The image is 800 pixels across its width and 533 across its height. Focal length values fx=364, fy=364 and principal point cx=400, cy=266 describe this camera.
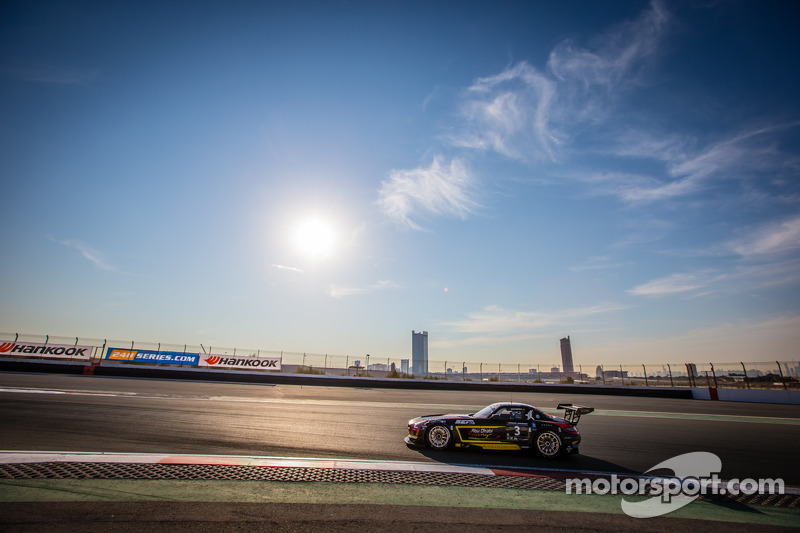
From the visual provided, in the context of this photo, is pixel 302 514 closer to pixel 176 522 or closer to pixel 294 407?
pixel 176 522

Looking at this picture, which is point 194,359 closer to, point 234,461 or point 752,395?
point 234,461

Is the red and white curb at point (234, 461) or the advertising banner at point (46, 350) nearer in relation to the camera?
the red and white curb at point (234, 461)

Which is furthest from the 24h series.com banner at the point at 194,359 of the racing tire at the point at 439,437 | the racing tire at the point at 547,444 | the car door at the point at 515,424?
the racing tire at the point at 547,444

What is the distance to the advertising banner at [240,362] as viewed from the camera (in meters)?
31.0

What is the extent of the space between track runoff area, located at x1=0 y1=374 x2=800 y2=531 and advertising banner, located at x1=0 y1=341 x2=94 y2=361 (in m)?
28.3

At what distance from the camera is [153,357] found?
30.3 metres

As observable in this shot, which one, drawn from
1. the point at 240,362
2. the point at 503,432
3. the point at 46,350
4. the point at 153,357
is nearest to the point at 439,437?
the point at 503,432

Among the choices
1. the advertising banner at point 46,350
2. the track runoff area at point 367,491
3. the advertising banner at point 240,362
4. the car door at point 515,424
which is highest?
the advertising banner at point 46,350

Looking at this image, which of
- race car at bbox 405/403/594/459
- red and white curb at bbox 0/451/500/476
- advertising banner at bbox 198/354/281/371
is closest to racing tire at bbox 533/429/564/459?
race car at bbox 405/403/594/459

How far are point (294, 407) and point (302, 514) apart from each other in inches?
413

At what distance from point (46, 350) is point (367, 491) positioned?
116 feet

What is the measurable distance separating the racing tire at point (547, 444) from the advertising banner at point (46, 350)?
3461 cm

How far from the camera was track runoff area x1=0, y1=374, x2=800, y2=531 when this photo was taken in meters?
4.37

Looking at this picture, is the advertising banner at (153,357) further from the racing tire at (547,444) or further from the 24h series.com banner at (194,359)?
the racing tire at (547,444)
